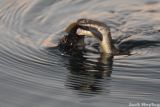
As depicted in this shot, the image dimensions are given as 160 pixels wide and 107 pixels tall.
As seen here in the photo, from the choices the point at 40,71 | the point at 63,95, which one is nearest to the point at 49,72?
the point at 40,71

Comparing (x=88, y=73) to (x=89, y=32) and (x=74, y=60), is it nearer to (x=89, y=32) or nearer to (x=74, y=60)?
(x=74, y=60)

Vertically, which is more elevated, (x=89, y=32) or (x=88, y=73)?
(x=89, y=32)

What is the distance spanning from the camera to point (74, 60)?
6.35 metres

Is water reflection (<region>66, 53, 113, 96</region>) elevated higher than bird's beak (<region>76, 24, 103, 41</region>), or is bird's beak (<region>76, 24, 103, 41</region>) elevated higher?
bird's beak (<region>76, 24, 103, 41</region>)

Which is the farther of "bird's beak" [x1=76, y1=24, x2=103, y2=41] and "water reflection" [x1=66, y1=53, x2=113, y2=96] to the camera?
"bird's beak" [x1=76, y1=24, x2=103, y2=41]

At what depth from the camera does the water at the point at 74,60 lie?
5.43 m

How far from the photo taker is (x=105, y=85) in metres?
5.66

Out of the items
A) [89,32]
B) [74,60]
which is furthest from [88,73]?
[89,32]

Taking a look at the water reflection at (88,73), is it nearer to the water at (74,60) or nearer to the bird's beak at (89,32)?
the water at (74,60)

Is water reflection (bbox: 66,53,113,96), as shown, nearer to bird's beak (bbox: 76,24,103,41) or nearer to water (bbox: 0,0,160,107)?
water (bbox: 0,0,160,107)

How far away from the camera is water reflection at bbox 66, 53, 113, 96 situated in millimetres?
5625

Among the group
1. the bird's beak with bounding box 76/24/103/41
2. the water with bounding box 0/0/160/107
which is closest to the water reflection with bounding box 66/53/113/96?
the water with bounding box 0/0/160/107

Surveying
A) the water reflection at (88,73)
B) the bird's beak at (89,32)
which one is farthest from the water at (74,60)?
the bird's beak at (89,32)

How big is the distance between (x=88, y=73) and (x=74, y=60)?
0.43 meters
